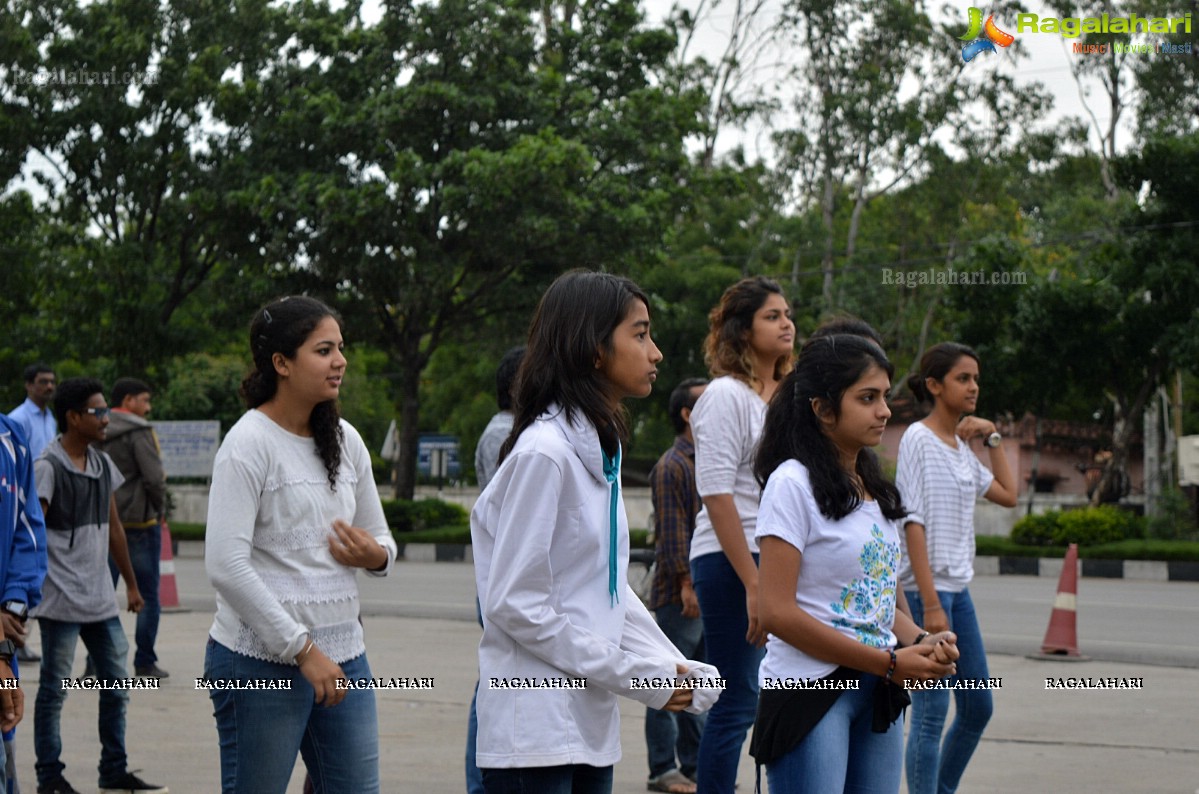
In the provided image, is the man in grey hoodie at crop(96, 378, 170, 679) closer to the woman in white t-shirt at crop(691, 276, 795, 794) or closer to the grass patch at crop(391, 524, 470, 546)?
the woman in white t-shirt at crop(691, 276, 795, 794)

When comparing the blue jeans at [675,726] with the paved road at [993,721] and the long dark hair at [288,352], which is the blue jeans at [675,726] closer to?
the paved road at [993,721]

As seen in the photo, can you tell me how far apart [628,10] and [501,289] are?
5424 millimetres

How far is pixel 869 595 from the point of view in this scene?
3.29 meters

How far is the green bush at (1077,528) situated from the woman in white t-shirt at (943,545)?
1560 centimetres

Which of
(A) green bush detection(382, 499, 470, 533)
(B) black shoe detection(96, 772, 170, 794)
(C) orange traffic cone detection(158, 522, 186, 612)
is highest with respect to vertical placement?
(B) black shoe detection(96, 772, 170, 794)

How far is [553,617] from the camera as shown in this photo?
8.61ft

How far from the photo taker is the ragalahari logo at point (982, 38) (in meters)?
30.8

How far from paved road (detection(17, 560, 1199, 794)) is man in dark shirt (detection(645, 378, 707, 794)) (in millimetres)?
211

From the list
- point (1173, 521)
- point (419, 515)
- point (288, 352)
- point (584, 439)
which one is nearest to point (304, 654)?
point (288, 352)

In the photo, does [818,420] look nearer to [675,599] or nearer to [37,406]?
[675,599]

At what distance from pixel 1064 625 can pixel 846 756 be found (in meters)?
7.23

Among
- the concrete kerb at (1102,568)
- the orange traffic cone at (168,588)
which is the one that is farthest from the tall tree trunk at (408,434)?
the orange traffic cone at (168,588)

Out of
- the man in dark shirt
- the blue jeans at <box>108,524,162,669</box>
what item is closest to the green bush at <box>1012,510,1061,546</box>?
the blue jeans at <box>108,524,162,669</box>

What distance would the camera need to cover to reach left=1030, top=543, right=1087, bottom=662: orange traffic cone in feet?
31.9
